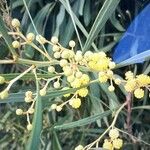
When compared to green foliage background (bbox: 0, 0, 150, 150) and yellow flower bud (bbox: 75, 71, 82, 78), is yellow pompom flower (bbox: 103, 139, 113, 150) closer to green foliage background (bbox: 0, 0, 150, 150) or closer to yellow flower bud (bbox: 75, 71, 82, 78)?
yellow flower bud (bbox: 75, 71, 82, 78)

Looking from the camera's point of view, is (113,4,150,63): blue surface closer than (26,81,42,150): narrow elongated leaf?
No

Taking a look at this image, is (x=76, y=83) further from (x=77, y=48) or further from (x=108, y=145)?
(x=77, y=48)

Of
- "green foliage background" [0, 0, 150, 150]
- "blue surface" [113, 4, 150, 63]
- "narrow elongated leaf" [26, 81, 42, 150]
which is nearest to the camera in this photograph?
"narrow elongated leaf" [26, 81, 42, 150]

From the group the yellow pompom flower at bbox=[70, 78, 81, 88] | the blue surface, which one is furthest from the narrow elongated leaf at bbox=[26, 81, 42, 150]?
the blue surface

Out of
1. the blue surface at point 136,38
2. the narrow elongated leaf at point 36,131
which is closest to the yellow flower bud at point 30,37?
the narrow elongated leaf at point 36,131

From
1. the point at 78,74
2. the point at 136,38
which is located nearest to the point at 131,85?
the point at 78,74

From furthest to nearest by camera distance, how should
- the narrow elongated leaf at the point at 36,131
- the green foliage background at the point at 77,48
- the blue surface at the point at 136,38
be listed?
the green foliage background at the point at 77,48
the blue surface at the point at 136,38
the narrow elongated leaf at the point at 36,131

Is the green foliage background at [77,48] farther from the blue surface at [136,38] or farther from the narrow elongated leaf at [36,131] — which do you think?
the narrow elongated leaf at [36,131]

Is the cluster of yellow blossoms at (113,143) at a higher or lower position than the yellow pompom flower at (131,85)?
lower
